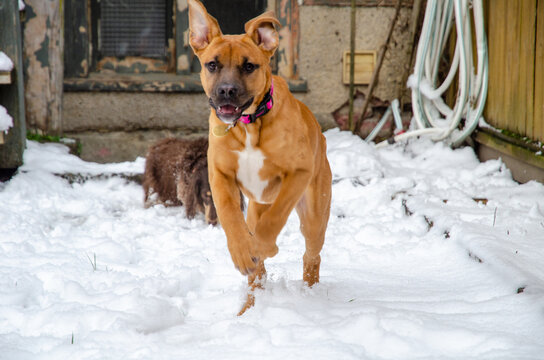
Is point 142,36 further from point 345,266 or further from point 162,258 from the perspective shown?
point 345,266

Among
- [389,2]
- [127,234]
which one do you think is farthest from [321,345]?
[389,2]

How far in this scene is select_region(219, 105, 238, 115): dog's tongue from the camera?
2.51 m

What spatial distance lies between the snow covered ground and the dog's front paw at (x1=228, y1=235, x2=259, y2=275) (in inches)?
8.4

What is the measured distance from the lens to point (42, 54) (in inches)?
241

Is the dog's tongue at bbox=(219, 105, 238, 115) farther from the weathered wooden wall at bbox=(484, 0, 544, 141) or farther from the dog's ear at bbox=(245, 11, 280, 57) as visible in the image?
the weathered wooden wall at bbox=(484, 0, 544, 141)

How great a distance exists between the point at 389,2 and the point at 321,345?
Result: 16.7ft

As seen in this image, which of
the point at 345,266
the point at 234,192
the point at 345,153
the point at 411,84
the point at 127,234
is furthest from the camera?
Answer: the point at 411,84

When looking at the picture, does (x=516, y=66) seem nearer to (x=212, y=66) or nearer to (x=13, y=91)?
(x=212, y=66)

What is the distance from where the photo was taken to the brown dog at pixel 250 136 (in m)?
2.59

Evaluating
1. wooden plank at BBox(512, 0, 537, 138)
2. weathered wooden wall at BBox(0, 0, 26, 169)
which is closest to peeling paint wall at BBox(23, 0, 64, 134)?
weathered wooden wall at BBox(0, 0, 26, 169)

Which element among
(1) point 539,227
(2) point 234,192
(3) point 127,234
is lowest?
(3) point 127,234

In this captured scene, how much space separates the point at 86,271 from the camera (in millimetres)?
3432

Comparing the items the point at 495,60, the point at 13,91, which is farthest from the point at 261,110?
the point at 495,60

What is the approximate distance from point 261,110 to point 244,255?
1.93 ft
